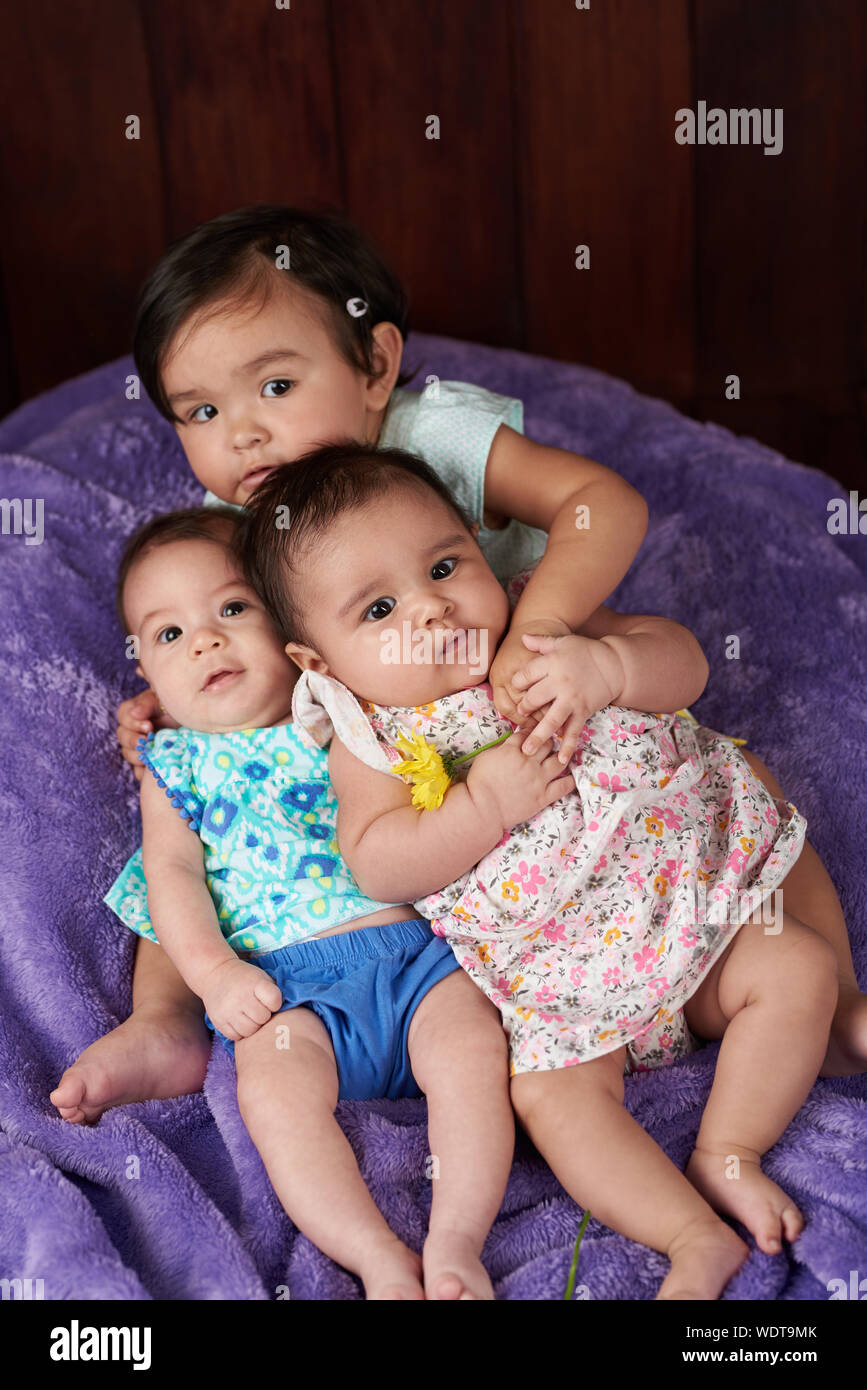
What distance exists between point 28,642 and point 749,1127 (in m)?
0.98

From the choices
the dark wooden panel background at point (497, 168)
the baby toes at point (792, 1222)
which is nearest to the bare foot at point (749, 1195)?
the baby toes at point (792, 1222)

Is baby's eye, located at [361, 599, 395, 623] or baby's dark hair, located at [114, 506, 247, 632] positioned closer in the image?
baby's eye, located at [361, 599, 395, 623]

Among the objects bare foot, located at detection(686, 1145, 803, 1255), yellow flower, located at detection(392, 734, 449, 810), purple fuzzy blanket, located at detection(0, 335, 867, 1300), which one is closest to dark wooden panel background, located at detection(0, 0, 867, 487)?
purple fuzzy blanket, located at detection(0, 335, 867, 1300)

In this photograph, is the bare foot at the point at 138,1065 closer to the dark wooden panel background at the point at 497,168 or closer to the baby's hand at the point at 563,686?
the baby's hand at the point at 563,686

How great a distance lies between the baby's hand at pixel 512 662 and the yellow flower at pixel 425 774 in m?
0.08

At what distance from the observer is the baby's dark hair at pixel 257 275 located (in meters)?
1.46

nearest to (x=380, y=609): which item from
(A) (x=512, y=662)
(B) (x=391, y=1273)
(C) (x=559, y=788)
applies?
(A) (x=512, y=662)

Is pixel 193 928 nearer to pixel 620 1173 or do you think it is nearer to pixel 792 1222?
pixel 620 1173

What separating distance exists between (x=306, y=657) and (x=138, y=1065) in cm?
42

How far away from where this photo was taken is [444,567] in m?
1.26

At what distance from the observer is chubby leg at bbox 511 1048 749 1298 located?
3.32 ft

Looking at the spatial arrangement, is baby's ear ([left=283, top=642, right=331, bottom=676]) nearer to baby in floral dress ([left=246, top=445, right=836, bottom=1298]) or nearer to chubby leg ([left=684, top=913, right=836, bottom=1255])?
baby in floral dress ([left=246, top=445, right=836, bottom=1298])

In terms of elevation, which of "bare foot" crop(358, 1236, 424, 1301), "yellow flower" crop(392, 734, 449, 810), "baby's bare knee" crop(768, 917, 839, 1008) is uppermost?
"yellow flower" crop(392, 734, 449, 810)
